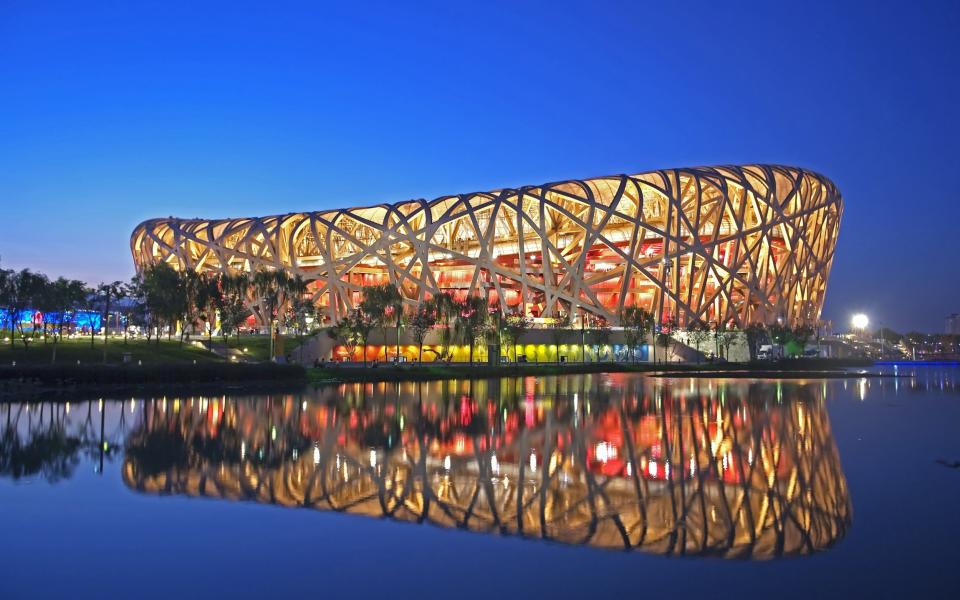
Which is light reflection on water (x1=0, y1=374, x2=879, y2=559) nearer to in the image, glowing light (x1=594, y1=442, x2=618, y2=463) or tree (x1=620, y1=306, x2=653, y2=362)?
glowing light (x1=594, y1=442, x2=618, y2=463)

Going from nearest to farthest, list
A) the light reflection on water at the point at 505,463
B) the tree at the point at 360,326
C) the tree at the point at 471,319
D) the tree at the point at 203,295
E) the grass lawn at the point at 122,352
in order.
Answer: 1. the light reflection on water at the point at 505,463
2. the grass lawn at the point at 122,352
3. the tree at the point at 203,295
4. the tree at the point at 360,326
5. the tree at the point at 471,319

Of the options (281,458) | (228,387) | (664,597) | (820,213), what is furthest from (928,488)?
(820,213)

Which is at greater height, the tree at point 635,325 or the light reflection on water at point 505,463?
the tree at point 635,325

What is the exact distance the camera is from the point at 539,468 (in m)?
14.7

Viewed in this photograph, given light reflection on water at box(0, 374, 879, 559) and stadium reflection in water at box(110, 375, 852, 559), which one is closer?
stadium reflection in water at box(110, 375, 852, 559)

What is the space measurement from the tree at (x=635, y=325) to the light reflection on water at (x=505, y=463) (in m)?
40.8

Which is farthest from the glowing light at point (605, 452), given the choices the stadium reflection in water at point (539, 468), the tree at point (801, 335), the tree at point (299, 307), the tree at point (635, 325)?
the tree at point (801, 335)

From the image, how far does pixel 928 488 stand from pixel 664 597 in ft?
26.1

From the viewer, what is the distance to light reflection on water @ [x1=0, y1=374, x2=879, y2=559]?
1063 centimetres

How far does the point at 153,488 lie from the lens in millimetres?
13117

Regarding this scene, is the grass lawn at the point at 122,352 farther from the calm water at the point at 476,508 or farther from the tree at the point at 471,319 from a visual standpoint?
the calm water at the point at 476,508

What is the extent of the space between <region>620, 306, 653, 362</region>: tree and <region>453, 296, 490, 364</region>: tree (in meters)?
13.4

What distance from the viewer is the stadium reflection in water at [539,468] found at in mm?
10508

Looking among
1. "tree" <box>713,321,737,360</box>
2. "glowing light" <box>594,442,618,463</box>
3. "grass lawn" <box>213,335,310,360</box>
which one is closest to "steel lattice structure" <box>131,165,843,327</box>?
"tree" <box>713,321,737,360</box>
